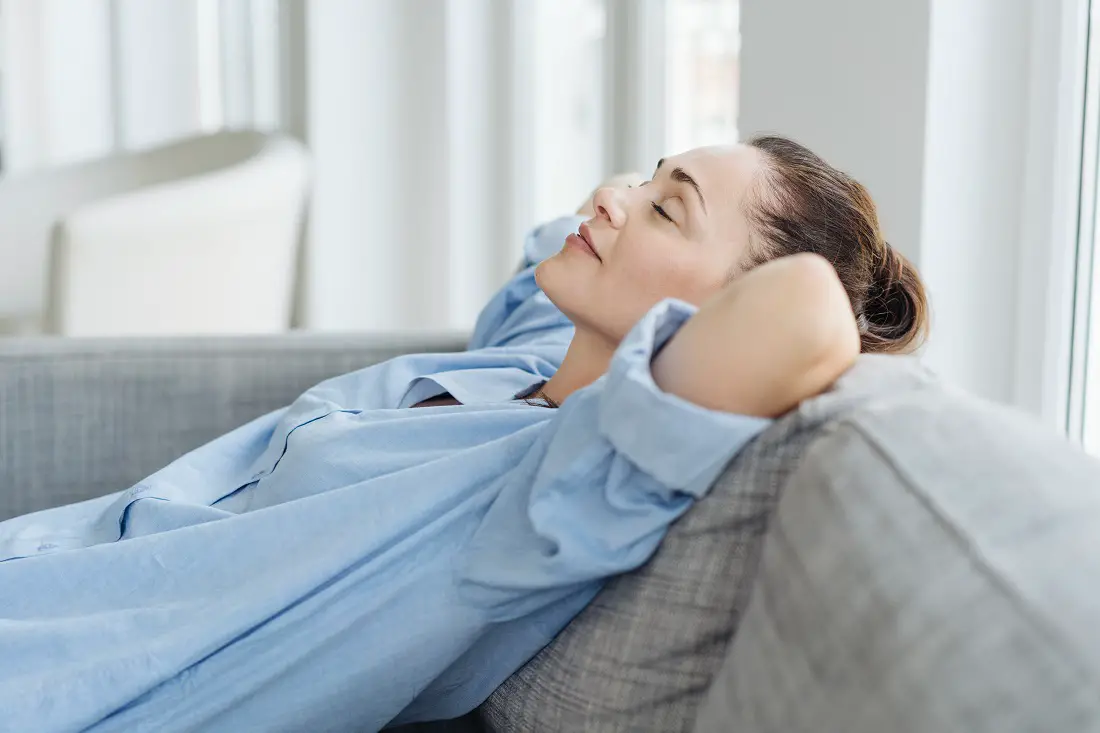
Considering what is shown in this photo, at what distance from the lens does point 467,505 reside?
0.82 metres

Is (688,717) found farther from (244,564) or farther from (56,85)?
(56,85)

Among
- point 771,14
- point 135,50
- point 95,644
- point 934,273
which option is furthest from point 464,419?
point 135,50

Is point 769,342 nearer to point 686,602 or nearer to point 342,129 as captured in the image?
point 686,602

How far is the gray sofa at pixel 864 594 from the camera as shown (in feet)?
1.48

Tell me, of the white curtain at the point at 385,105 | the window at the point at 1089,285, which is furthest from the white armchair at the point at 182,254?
the window at the point at 1089,285

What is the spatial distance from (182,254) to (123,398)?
93cm

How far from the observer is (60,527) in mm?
1104

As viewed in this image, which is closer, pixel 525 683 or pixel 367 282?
pixel 525 683

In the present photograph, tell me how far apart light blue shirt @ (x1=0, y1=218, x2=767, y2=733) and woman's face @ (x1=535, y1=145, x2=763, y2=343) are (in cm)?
18

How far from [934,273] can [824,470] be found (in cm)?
74

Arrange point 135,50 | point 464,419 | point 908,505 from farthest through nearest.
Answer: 1. point 135,50
2. point 464,419
3. point 908,505

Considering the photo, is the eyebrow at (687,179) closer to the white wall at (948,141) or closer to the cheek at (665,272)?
the cheek at (665,272)

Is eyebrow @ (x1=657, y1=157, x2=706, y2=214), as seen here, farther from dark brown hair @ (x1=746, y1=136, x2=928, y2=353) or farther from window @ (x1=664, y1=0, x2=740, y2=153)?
window @ (x1=664, y1=0, x2=740, y2=153)

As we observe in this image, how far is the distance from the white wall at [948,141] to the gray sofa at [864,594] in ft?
1.92
